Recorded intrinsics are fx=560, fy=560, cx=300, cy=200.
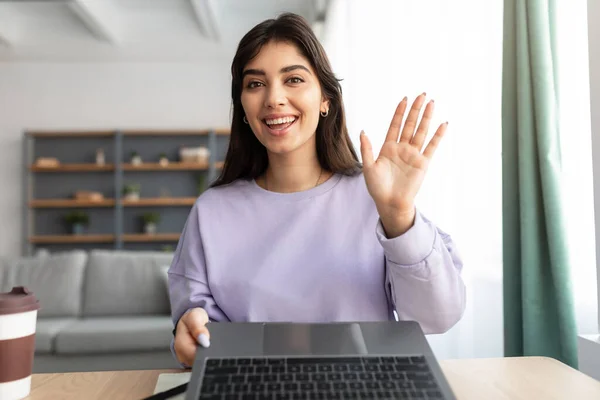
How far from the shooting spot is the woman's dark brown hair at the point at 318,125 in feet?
4.05

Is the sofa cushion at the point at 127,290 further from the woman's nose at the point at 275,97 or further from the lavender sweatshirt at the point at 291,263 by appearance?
the woman's nose at the point at 275,97

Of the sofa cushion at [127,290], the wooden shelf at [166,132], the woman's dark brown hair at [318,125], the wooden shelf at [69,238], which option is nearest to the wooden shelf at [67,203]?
the wooden shelf at [69,238]

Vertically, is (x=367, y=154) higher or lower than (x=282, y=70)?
lower

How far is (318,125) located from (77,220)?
531 cm

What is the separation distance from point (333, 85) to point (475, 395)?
2.51 feet

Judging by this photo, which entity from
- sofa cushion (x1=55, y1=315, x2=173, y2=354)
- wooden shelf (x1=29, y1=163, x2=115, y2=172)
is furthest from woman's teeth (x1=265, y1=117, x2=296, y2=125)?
wooden shelf (x1=29, y1=163, x2=115, y2=172)

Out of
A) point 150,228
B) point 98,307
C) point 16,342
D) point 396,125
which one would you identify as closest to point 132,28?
point 150,228

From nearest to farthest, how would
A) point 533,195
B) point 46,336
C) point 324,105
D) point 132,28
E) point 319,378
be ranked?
point 319,378
point 324,105
point 533,195
point 46,336
point 132,28

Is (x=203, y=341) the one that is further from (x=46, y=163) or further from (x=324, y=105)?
(x=46, y=163)

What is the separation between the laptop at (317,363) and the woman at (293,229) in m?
0.23

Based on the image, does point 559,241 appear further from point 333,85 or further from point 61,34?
point 61,34

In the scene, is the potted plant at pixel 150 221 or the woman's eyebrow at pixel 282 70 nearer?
the woman's eyebrow at pixel 282 70

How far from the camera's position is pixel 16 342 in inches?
31.0

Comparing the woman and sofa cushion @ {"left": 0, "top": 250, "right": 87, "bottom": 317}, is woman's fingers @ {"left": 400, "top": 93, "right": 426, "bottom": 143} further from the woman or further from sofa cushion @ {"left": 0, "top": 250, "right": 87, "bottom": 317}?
sofa cushion @ {"left": 0, "top": 250, "right": 87, "bottom": 317}
